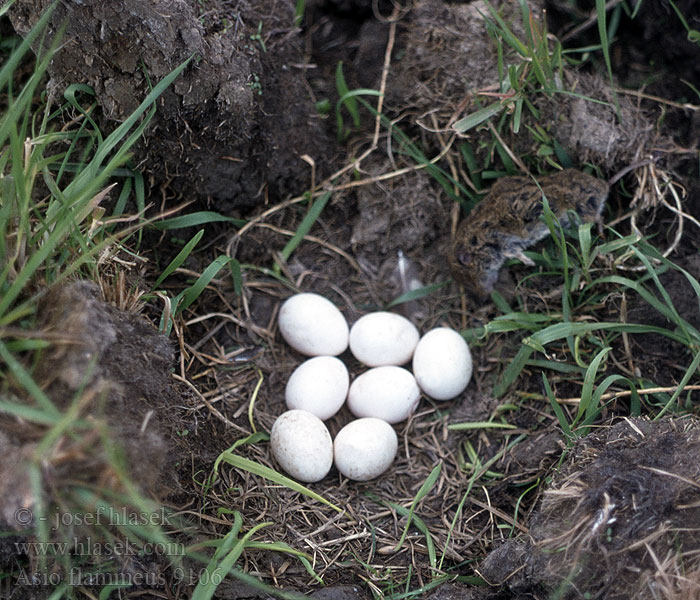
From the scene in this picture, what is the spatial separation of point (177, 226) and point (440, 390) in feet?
4.62

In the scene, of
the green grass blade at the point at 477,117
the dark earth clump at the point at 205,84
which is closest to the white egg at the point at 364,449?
the dark earth clump at the point at 205,84

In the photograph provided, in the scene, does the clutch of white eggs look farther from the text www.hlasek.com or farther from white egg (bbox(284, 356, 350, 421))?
the text www.hlasek.com

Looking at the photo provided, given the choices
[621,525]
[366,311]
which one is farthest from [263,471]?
[621,525]

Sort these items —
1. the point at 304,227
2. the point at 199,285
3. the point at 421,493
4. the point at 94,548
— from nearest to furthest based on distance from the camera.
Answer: the point at 94,548
the point at 421,493
the point at 199,285
the point at 304,227

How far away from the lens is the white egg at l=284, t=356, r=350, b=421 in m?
2.73

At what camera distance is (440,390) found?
9.37 feet

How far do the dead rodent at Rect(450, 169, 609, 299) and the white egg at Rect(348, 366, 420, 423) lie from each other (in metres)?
0.64

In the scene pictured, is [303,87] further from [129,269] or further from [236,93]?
[129,269]

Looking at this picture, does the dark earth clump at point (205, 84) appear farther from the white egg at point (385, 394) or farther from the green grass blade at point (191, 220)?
the white egg at point (385, 394)

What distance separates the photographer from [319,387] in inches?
108

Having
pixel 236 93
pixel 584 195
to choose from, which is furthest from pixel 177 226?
pixel 584 195

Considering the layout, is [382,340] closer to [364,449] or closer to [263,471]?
[364,449]

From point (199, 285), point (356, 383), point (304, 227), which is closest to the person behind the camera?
point (199, 285)

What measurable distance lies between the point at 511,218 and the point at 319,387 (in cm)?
122
